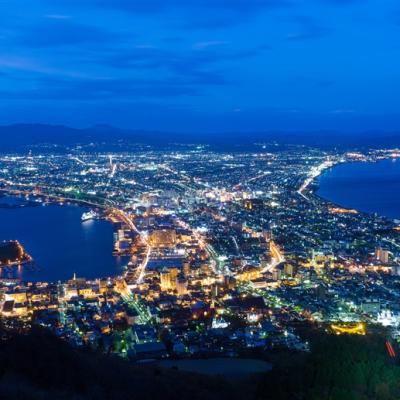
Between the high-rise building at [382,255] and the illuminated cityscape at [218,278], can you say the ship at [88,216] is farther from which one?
the high-rise building at [382,255]

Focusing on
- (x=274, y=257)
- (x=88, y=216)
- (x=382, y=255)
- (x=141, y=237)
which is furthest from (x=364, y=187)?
(x=274, y=257)

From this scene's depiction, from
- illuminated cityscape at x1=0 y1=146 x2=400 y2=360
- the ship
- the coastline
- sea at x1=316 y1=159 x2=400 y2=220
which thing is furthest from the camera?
sea at x1=316 y1=159 x2=400 y2=220

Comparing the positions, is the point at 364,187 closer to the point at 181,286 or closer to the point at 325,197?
the point at 325,197

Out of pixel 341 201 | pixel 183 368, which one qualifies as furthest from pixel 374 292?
pixel 341 201

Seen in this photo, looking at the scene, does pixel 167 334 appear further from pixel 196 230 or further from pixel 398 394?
pixel 196 230

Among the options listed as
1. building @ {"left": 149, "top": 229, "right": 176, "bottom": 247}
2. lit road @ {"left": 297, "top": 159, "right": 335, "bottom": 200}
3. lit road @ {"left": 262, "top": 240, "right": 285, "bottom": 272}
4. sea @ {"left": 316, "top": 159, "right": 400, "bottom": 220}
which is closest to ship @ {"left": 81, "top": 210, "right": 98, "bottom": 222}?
building @ {"left": 149, "top": 229, "right": 176, "bottom": 247}

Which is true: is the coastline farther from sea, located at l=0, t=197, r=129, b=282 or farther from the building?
sea, located at l=0, t=197, r=129, b=282
